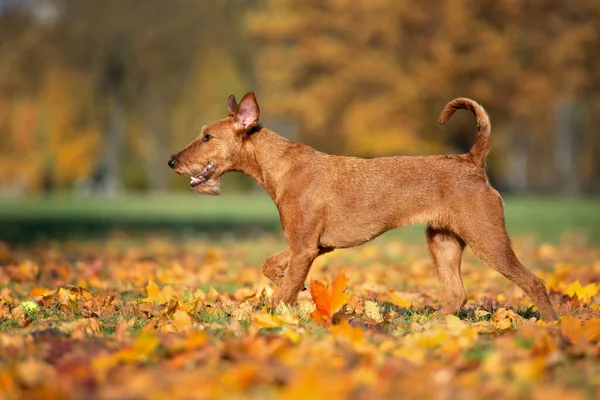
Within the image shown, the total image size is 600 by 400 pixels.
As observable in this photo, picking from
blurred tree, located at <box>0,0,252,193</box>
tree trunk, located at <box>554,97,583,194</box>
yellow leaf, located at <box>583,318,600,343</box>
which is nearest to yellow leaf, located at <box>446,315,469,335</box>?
yellow leaf, located at <box>583,318,600,343</box>

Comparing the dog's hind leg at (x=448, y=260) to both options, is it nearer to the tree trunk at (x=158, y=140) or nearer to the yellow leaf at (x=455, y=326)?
the yellow leaf at (x=455, y=326)

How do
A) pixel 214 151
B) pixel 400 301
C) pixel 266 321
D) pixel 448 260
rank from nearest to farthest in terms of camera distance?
pixel 266 321, pixel 400 301, pixel 448 260, pixel 214 151

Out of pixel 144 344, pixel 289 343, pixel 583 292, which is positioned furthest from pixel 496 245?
pixel 144 344

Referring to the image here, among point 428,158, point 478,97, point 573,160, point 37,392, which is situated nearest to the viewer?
point 37,392

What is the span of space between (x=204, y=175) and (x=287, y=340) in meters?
2.83

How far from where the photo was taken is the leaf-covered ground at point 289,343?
129 inches

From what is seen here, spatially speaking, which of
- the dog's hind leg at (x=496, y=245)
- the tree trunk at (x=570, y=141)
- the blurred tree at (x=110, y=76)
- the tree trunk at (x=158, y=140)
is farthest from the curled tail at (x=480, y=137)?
the tree trunk at (x=158, y=140)

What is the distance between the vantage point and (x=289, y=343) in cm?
417

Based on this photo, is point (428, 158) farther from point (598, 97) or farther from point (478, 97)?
point (598, 97)

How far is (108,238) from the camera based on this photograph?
15484 millimetres

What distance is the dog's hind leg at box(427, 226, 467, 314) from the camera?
6.44 metres

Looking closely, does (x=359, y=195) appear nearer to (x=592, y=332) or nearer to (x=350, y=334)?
(x=350, y=334)

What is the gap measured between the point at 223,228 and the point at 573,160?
3146 centimetres

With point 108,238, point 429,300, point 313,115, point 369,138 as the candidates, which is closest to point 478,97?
point 369,138
